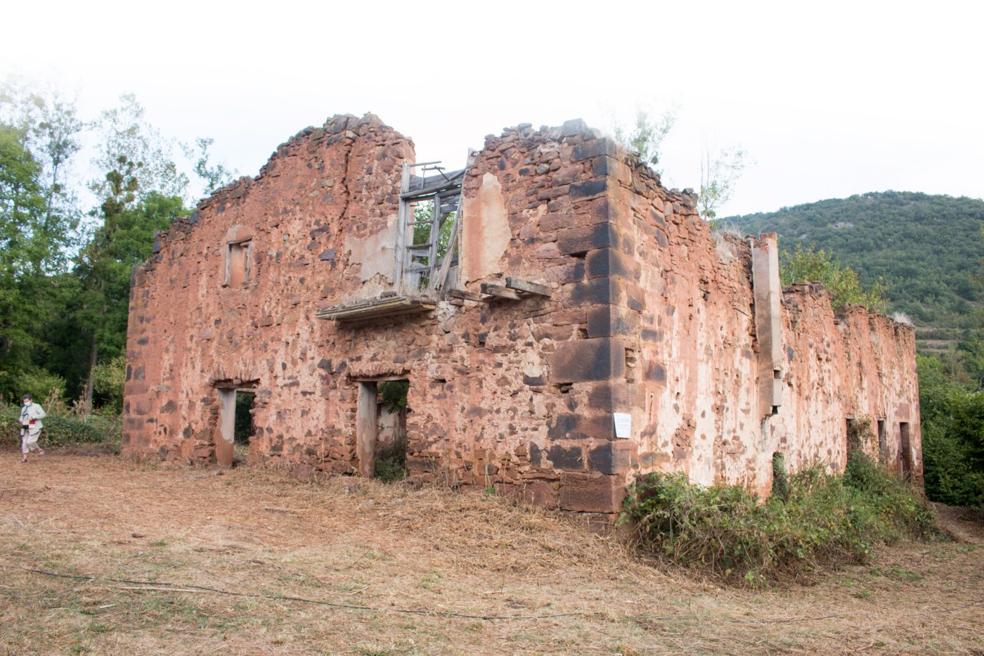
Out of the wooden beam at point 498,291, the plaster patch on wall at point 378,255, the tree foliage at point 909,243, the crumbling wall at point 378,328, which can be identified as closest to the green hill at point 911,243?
the tree foliage at point 909,243

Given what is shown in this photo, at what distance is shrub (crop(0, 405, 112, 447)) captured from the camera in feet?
50.0

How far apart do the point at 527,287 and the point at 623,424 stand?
1.62 m

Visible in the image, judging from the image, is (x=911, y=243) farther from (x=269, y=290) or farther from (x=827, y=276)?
(x=269, y=290)

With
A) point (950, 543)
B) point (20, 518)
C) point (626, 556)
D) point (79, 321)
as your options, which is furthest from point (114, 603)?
point (79, 321)

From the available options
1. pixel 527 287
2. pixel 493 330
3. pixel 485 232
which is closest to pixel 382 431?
pixel 493 330

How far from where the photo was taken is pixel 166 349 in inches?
504

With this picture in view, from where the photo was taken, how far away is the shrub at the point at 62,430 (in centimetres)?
1525

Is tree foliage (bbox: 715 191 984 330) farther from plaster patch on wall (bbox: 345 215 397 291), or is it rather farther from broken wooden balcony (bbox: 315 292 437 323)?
broken wooden balcony (bbox: 315 292 437 323)

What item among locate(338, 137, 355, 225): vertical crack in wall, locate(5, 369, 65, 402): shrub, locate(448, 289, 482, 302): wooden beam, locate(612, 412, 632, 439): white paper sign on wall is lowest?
locate(612, 412, 632, 439): white paper sign on wall

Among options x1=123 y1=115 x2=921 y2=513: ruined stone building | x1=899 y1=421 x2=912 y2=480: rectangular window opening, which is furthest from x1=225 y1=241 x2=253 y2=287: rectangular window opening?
x1=899 y1=421 x2=912 y2=480: rectangular window opening

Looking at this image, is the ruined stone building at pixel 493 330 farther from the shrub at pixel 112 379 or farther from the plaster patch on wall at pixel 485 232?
the shrub at pixel 112 379

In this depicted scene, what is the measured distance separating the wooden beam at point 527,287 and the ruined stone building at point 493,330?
0.02 m

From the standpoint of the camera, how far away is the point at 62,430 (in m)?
15.6

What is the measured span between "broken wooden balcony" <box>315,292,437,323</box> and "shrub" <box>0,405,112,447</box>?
8788 millimetres
